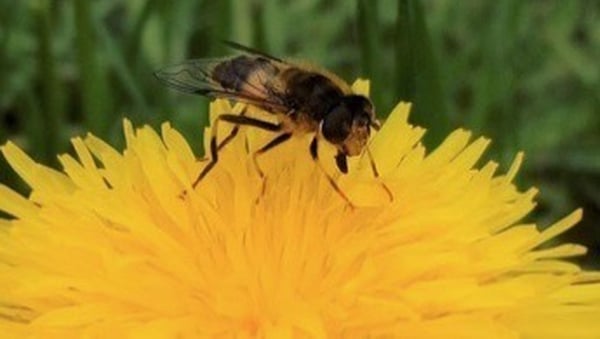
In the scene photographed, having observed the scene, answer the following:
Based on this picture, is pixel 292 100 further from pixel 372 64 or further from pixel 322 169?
pixel 372 64

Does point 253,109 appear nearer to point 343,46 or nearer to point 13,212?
point 13,212

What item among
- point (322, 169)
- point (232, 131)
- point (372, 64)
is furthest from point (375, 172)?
point (372, 64)

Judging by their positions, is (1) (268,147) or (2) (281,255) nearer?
(2) (281,255)

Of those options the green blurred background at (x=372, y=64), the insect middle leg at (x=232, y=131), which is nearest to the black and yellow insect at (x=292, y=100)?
the insect middle leg at (x=232, y=131)

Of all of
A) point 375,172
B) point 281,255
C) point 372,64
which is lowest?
point 281,255

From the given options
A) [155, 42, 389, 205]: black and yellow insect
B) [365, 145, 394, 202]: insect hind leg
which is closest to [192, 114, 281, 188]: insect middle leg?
[155, 42, 389, 205]: black and yellow insect

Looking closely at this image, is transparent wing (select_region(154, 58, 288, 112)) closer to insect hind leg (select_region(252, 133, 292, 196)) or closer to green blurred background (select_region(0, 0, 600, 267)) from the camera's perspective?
insect hind leg (select_region(252, 133, 292, 196))

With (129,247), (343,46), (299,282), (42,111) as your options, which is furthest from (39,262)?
(343,46)
